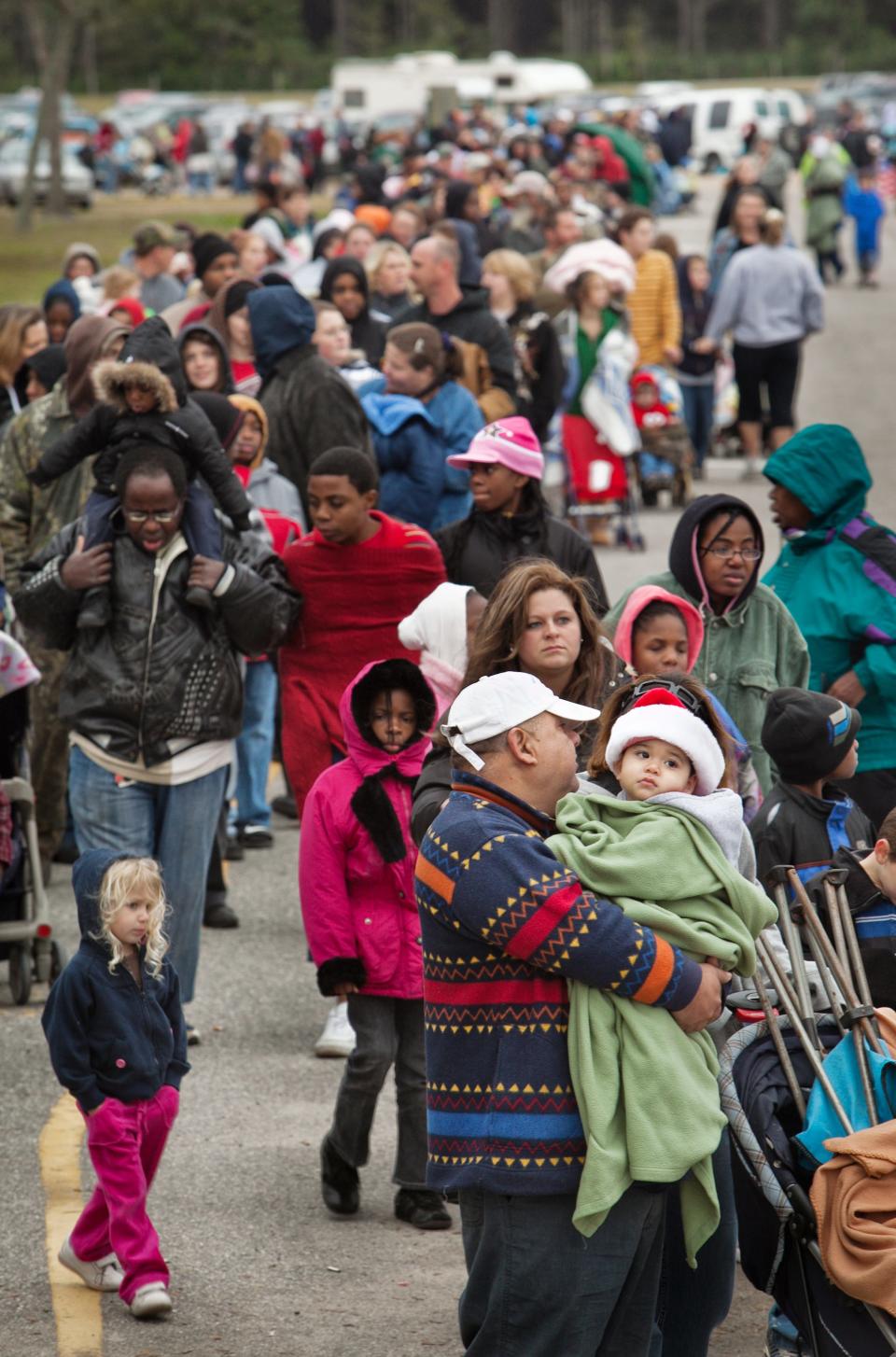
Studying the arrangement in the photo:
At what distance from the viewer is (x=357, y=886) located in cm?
643

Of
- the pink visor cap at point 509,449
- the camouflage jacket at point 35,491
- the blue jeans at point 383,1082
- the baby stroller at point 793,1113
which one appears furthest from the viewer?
the camouflage jacket at point 35,491

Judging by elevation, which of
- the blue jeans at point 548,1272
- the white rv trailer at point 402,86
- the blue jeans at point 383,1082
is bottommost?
the white rv trailer at point 402,86

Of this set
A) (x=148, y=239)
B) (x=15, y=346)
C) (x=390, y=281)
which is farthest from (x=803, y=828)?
(x=148, y=239)

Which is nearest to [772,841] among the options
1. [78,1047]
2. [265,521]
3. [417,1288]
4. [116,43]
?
[417,1288]

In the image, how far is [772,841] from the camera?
Answer: 5.91 m

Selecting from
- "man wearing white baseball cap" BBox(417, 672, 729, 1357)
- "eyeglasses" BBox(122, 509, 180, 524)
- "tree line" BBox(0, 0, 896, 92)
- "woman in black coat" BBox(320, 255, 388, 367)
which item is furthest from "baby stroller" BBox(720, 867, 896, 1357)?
"tree line" BBox(0, 0, 896, 92)

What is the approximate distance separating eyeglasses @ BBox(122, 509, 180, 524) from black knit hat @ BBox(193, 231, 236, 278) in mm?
6412

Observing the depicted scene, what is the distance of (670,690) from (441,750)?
30.6 inches

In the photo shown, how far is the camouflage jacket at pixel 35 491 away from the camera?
914cm

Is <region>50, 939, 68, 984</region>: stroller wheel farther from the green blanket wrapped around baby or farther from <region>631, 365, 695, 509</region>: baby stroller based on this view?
<region>631, 365, 695, 509</region>: baby stroller

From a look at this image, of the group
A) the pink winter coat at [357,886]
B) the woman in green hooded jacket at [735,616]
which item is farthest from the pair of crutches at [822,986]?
the woman in green hooded jacket at [735,616]

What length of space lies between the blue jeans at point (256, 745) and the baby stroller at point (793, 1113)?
5.21 meters

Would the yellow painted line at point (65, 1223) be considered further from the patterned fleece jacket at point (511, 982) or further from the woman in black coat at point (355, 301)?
the woman in black coat at point (355, 301)

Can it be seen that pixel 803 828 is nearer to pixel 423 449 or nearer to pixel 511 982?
pixel 511 982
